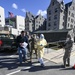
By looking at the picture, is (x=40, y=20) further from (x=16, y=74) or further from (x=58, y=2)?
(x=16, y=74)

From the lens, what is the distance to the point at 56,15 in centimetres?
4312

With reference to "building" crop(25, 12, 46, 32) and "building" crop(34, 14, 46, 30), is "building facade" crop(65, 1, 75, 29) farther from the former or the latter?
"building" crop(25, 12, 46, 32)

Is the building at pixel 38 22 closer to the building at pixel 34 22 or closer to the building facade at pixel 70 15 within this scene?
the building at pixel 34 22

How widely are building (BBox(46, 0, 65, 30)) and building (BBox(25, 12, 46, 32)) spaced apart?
1265 centimetres

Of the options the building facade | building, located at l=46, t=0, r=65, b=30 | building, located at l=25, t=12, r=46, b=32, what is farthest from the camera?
building, located at l=25, t=12, r=46, b=32

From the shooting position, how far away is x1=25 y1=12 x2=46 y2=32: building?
5788 centimetres

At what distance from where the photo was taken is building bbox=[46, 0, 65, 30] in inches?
1657

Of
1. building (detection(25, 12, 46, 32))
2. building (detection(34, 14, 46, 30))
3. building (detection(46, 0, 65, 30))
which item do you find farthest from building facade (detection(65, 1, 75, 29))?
building (detection(25, 12, 46, 32))

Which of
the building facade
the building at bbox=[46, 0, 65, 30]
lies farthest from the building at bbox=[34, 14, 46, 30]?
the building facade

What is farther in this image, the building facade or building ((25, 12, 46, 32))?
building ((25, 12, 46, 32))

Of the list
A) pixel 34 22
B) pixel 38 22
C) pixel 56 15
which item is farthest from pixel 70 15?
pixel 34 22

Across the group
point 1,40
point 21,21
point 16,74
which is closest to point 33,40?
point 16,74

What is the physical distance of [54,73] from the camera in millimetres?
4434

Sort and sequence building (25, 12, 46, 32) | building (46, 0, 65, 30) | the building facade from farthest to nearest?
building (25, 12, 46, 32) < the building facade < building (46, 0, 65, 30)
